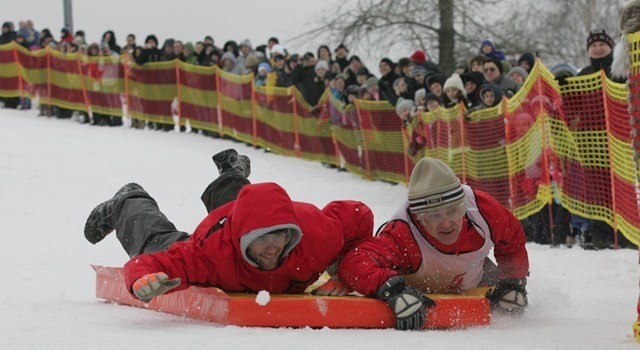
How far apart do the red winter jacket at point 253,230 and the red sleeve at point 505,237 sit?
62 centimetres

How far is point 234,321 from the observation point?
5.50 metres

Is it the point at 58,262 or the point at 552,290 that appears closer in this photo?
the point at 552,290

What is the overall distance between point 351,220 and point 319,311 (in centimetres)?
61

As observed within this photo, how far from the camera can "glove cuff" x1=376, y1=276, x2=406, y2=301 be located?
561 centimetres

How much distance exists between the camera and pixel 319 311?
5555mm

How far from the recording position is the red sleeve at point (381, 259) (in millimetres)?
5723

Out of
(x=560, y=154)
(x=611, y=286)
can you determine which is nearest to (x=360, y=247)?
(x=611, y=286)

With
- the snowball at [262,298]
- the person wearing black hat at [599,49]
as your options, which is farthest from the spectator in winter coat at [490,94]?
the snowball at [262,298]

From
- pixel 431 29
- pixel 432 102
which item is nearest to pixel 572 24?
Result: pixel 431 29

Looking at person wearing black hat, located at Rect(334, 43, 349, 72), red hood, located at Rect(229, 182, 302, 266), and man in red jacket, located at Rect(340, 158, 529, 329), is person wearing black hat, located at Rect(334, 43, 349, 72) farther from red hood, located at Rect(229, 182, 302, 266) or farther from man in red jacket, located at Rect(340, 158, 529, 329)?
red hood, located at Rect(229, 182, 302, 266)

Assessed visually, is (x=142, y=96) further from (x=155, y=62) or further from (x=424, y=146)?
(x=424, y=146)

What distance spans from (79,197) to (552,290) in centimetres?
835

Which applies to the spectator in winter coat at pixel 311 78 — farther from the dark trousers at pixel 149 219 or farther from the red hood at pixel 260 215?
the red hood at pixel 260 215

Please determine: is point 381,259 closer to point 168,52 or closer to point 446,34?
point 168,52
